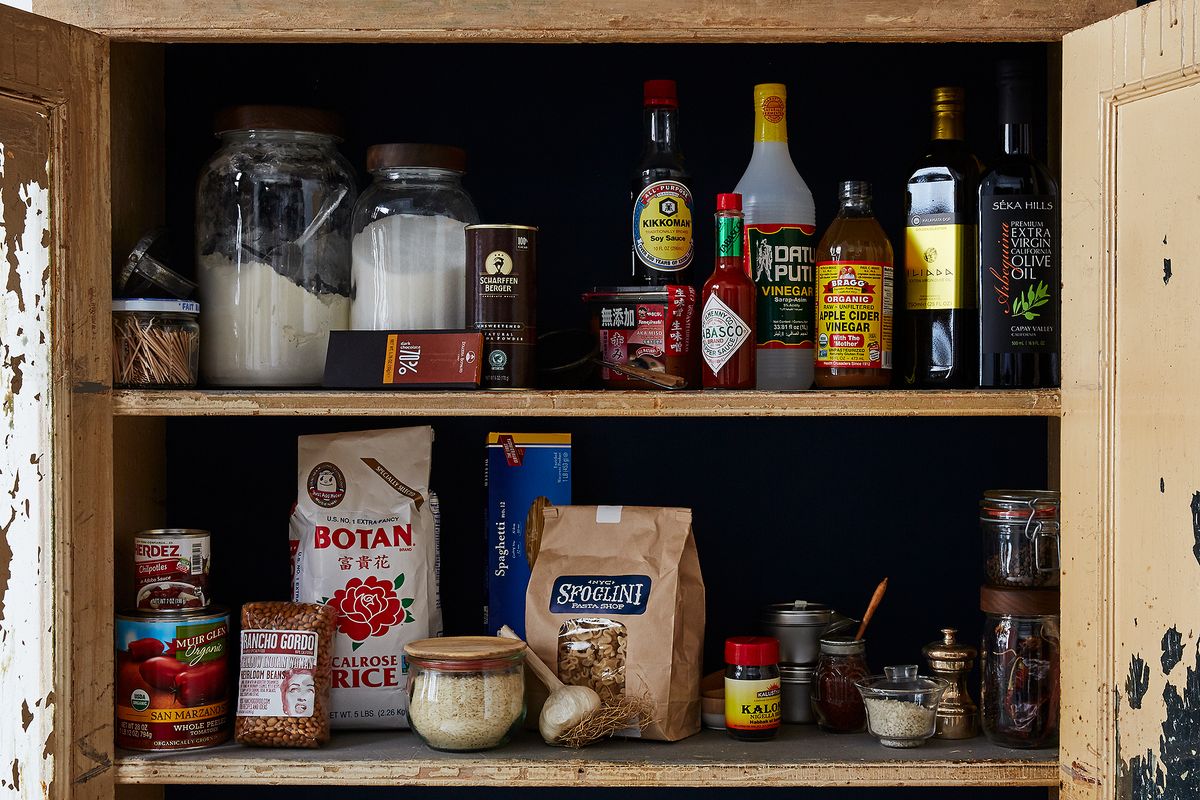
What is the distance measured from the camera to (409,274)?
1.41 m

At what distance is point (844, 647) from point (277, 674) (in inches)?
27.6

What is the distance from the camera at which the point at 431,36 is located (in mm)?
1309

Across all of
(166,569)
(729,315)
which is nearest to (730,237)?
(729,315)

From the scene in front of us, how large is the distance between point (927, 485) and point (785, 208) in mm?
479

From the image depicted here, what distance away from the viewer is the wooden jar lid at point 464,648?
1317mm

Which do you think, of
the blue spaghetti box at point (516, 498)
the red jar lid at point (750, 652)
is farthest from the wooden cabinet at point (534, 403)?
the blue spaghetti box at point (516, 498)

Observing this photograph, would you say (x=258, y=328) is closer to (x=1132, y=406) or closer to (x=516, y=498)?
(x=516, y=498)

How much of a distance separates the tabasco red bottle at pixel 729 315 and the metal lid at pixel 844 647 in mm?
356

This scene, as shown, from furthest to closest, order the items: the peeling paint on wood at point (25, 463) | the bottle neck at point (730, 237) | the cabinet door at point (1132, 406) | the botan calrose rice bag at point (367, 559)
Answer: the botan calrose rice bag at point (367, 559), the bottle neck at point (730, 237), the peeling paint on wood at point (25, 463), the cabinet door at point (1132, 406)

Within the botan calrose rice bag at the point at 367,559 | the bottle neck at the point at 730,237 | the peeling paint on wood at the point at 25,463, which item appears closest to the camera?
the peeling paint on wood at the point at 25,463

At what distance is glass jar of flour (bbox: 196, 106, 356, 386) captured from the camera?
1.42 meters

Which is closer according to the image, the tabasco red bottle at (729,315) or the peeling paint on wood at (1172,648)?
the peeling paint on wood at (1172,648)

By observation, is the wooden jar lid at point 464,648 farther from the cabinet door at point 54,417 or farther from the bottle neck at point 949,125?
the bottle neck at point 949,125

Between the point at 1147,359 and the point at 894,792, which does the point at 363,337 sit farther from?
the point at 894,792
